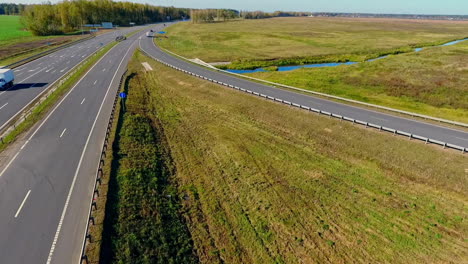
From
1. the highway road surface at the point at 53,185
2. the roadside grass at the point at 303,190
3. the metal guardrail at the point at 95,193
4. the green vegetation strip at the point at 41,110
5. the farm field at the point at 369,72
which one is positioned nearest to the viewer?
the metal guardrail at the point at 95,193

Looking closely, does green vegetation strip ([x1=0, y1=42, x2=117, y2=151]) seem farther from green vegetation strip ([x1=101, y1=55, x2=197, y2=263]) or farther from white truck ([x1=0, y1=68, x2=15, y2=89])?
green vegetation strip ([x1=101, y1=55, x2=197, y2=263])

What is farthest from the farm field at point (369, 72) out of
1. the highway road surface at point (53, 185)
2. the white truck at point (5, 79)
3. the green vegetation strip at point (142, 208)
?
the white truck at point (5, 79)

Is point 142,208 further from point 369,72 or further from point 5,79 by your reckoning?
point 369,72

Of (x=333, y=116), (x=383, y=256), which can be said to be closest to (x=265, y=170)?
(x=383, y=256)

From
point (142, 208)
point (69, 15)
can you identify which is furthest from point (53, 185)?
point (69, 15)

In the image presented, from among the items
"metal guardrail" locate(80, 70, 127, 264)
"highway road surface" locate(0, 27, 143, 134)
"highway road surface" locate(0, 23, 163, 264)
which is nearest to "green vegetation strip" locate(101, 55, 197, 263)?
"metal guardrail" locate(80, 70, 127, 264)

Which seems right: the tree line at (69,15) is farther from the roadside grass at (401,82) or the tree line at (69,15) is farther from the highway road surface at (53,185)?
the roadside grass at (401,82)
